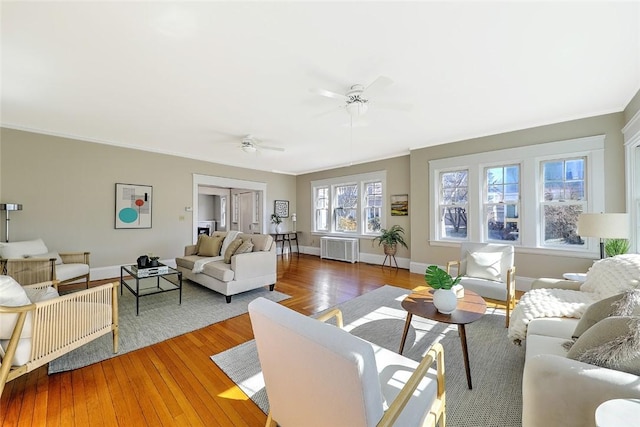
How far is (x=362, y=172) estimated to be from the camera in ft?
21.5

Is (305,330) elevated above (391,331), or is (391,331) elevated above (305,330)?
(305,330)

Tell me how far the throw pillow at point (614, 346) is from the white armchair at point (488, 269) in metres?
1.84

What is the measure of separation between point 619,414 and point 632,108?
12.7 feet

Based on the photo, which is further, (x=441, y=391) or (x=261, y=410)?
(x=261, y=410)

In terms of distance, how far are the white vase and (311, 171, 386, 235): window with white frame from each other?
421 cm

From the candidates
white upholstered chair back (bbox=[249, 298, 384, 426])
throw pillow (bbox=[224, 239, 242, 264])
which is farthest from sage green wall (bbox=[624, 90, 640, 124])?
throw pillow (bbox=[224, 239, 242, 264])

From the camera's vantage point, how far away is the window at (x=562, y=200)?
364 centimetres

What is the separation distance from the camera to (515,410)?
61.9 inches

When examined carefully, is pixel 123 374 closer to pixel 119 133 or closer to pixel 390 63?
pixel 390 63

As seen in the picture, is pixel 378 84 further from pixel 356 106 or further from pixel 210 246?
pixel 210 246

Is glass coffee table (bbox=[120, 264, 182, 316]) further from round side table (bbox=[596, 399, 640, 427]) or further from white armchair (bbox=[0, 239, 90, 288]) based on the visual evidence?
round side table (bbox=[596, 399, 640, 427])

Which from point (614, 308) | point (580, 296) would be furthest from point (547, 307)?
point (614, 308)

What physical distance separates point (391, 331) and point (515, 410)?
1182 mm

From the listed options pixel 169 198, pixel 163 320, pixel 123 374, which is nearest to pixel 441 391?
pixel 123 374
